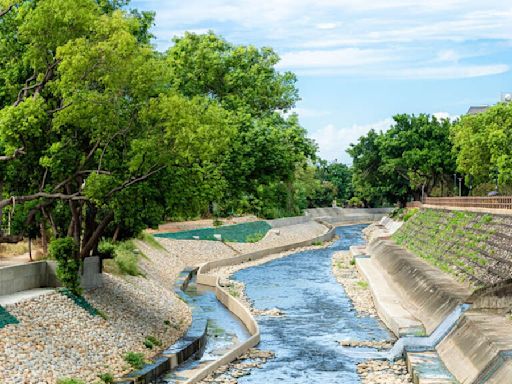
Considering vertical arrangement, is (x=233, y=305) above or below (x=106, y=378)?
below

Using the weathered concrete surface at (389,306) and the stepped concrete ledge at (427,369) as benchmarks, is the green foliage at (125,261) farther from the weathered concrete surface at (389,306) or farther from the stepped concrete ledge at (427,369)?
the stepped concrete ledge at (427,369)

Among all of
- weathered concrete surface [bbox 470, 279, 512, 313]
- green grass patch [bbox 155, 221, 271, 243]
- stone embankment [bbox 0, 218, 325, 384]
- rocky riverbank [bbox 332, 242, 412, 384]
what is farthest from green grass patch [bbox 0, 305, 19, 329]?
green grass patch [bbox 155, 221, 271, 243]

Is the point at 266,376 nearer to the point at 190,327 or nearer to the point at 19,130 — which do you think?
the point at 190,327

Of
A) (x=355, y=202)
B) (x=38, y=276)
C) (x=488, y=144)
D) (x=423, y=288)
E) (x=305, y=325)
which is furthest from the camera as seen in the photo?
(x=355, y=202)

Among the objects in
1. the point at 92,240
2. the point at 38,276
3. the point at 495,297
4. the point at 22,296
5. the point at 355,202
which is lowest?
the point at 355,202

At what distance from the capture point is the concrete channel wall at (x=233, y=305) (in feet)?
98.4

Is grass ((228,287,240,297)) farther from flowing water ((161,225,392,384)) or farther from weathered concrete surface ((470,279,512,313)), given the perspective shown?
weathered concrete surface ((470,279,512,313))

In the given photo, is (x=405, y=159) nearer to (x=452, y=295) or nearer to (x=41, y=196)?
(x=452, y=295)

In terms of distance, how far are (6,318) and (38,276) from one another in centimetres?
625

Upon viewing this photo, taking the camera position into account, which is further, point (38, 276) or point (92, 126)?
point (38, 276)

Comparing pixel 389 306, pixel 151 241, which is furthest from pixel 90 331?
pixel 151 241

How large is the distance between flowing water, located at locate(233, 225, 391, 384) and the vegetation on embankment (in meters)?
4.91

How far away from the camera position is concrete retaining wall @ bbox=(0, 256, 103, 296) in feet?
101

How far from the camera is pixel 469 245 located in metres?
44.1
